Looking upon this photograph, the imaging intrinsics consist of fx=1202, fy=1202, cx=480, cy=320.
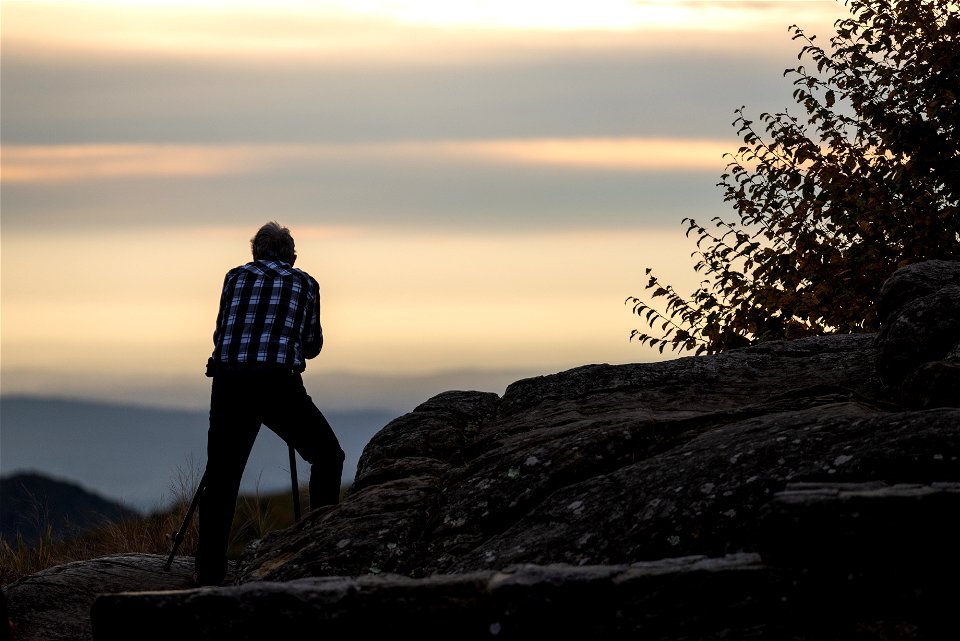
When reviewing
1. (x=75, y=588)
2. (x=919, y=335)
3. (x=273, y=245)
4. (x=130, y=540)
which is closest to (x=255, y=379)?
(x=273, y=245)

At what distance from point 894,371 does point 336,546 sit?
4704 mm

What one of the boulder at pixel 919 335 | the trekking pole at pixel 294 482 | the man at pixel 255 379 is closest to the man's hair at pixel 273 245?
the man at pixel 255 379

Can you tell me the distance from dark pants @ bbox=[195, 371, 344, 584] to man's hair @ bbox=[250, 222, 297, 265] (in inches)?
41.5

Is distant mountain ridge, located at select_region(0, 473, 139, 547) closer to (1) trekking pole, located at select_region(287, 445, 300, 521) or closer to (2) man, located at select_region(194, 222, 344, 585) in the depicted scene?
(1) trekking pole, located at select_region(287, 445, 300, 521)

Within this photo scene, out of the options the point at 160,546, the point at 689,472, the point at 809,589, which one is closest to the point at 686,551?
the point at 689,472

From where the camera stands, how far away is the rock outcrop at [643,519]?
5.62m

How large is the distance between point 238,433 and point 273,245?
5.40 feet

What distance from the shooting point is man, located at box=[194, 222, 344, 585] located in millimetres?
10039

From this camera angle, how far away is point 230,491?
33.5 ft

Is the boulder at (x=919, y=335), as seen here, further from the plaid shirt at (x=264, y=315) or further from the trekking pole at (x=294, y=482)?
the trekking pole at (x=294, y=482)

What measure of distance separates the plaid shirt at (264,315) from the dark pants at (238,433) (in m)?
0.17

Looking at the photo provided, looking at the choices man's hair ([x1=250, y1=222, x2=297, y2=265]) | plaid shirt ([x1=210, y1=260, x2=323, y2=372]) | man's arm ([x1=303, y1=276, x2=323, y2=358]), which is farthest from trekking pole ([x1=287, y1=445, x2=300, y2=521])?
man's hair ([x1=250, y1=222, x2=297, y2=265])

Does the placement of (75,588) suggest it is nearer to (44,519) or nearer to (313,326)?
(313,326)

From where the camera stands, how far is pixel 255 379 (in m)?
9.98
